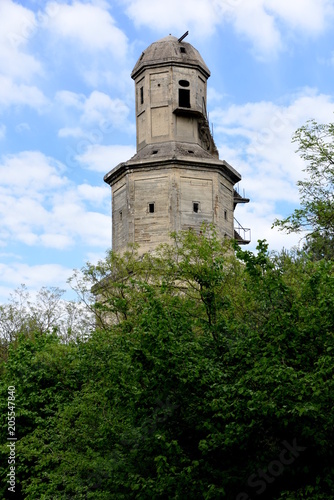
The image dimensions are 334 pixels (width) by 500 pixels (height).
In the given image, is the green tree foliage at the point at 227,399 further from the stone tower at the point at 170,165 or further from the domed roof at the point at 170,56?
the domed roof at the point at 170,56

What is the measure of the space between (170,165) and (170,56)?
7062mm

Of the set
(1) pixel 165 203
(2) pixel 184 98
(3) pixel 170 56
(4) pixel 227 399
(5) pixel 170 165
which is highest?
(3) pixel 170 56

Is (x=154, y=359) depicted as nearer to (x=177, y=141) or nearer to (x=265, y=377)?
(x=265, y=377)

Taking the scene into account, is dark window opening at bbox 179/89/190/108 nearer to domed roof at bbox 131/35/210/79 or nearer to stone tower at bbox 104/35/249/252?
stone tower at bbox 104/35/249/252

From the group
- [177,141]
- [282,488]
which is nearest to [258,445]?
[282,488]

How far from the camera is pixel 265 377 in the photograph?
13.7m

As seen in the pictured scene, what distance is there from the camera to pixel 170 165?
43.8 meters

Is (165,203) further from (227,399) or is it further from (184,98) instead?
(227,399)

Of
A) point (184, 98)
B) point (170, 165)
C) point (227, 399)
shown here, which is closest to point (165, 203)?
point (170, 165)

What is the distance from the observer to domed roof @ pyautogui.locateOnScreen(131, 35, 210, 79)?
46.8 metres

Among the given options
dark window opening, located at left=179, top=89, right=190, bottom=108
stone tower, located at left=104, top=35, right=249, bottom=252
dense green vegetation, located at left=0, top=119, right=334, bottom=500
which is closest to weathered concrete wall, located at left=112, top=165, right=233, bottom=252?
stone tower, located at left=104, top=35, right=249, bottom=252

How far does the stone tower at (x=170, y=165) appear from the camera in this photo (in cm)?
4344

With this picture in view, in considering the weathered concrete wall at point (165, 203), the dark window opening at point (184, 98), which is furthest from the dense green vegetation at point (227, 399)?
the dark window opening at point (184, 98)

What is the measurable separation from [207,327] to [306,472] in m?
3.64
